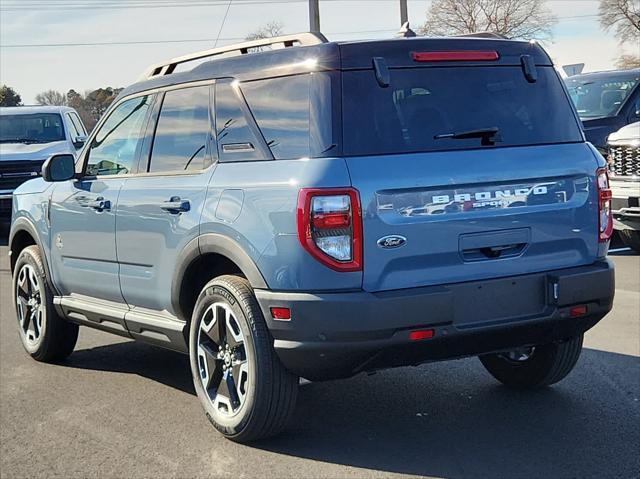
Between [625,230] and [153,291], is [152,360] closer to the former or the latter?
[153,291]

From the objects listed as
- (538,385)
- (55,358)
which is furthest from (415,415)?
(55,358)

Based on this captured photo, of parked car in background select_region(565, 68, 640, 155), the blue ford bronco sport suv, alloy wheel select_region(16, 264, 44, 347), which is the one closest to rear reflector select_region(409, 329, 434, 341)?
the blue ford bronco sport suv

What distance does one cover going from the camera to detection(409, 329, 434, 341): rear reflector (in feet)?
13.6

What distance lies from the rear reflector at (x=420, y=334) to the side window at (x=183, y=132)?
1.50 meters

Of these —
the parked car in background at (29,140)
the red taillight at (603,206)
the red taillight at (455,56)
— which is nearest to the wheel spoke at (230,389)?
the red taillight at (455,56)

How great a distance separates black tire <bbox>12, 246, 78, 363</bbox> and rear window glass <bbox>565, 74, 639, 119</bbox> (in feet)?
27.7

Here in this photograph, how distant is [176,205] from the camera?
4.93 meters

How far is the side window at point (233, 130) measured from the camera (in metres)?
4.60

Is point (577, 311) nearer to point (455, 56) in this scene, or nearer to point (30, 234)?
point (455, 56)

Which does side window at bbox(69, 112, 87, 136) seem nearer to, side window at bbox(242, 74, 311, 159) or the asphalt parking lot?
the asphalt parking lot

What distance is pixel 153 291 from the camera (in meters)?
5.24

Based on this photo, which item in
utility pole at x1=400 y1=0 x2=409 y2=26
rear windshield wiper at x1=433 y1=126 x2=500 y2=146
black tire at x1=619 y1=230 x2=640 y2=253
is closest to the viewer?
rear windshield wiper at x1=433 y1=126 x2=500 y2=146

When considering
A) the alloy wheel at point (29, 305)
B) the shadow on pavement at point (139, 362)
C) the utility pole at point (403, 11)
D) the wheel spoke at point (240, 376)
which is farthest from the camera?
the utility pole at point (403, 11)

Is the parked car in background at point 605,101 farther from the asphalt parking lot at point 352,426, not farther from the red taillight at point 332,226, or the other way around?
the red taillight at point 332,226
